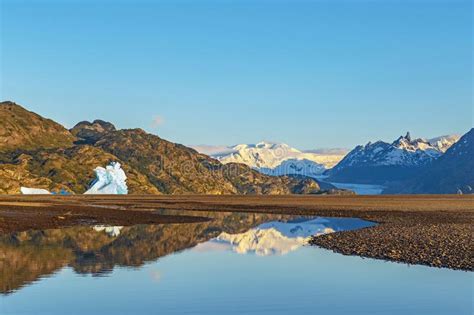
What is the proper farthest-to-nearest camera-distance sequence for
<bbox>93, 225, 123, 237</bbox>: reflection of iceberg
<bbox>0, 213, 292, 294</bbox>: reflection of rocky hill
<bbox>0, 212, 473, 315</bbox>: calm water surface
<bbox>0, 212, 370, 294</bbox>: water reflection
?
<bbox>93, 225, 123, 237</bbox>: reflection of iceberg
<bbox>0, 212, 370, 294</bbox>: water reflection
<bbox>0, 213, 292, 294</bbox>: reflection of rocky hill
<bbox>0, 212, 473, 315</bbox>: calm water surface

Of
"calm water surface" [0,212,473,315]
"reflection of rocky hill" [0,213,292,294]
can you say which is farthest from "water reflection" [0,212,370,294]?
"calm water surface" [0,212,473,315]

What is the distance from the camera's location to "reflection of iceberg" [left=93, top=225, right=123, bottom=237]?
68781 millimetres

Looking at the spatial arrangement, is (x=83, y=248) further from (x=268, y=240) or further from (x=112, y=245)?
(x=268, y=240)

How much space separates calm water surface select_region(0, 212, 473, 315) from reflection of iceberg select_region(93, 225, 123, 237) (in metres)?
8.33

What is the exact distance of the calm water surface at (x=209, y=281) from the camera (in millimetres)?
29688

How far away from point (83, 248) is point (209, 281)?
67.8ft

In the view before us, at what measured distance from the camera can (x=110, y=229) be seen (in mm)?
75250

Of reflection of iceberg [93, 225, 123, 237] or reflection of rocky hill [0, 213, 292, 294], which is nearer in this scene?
reflection of rocky hill [0, 213, 292, 294]

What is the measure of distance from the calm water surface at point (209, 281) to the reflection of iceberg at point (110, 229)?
8332mm

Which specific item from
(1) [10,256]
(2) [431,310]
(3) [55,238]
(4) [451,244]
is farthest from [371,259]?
(3) [55,238]

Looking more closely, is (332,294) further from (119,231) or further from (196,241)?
(119,231)

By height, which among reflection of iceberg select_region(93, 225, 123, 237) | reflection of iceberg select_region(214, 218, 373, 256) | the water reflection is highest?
reflection of iceberg select_region(93, 225, 123, 237)

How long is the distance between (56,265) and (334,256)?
22921 millimetres

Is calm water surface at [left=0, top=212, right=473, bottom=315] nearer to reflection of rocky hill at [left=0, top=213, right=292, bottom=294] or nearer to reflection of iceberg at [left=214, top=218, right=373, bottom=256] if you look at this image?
reflection of rocky hill at [left=0, top=213, right=292, bottom=294]
